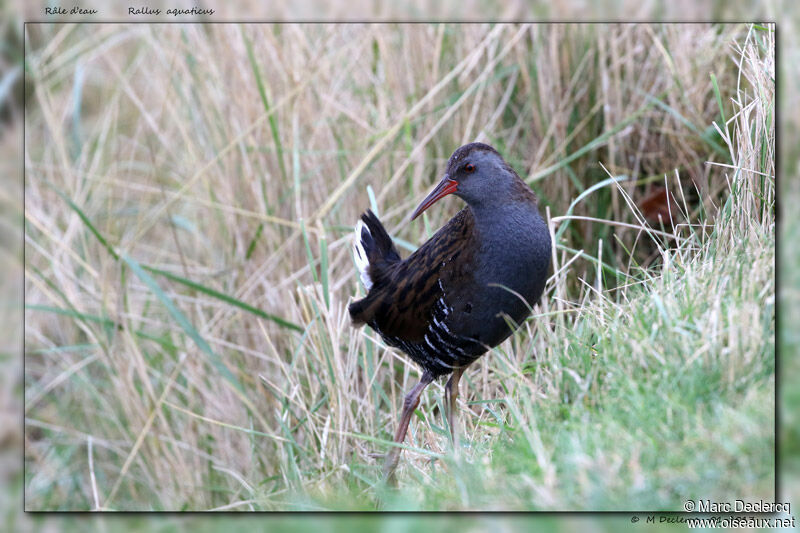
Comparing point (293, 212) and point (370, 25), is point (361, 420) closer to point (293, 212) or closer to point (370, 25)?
point (293, 212)

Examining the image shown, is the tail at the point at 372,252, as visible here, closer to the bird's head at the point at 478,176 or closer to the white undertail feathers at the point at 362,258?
the white undertail feathers at the point at 362,258

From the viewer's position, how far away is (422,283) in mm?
2604

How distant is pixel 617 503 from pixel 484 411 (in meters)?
1.02

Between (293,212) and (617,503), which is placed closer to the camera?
(617,503)

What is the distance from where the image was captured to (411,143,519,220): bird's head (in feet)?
8.05

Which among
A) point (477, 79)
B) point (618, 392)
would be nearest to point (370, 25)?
point (477, 79)

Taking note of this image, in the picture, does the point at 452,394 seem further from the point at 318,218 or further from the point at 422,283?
the point at 318,218

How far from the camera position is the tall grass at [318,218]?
106 inches

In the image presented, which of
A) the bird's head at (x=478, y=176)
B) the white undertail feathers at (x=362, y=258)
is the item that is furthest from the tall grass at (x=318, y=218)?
the bird's head at (x=478, y=176)

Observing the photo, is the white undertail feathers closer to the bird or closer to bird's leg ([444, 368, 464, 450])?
the bird

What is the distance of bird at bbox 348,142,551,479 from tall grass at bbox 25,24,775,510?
0.14 m

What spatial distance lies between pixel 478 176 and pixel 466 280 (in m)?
0.32

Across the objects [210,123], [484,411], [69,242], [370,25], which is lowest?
[484,411]

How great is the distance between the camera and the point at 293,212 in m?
3.70
